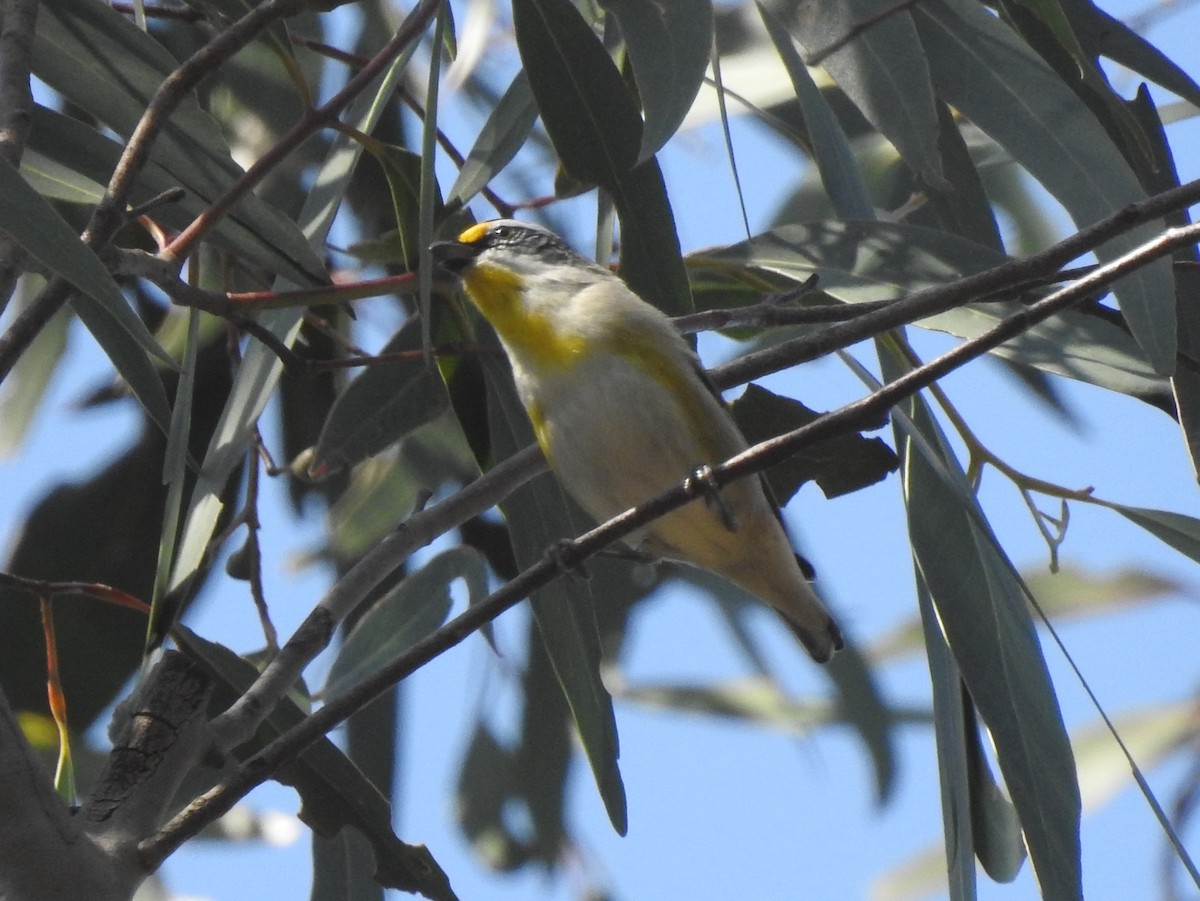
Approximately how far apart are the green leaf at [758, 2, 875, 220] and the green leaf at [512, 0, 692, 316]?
0.92ft

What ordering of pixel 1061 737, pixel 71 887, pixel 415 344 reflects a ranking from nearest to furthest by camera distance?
pixel 71 887 < pixel 1061 737 < pixel 415 344

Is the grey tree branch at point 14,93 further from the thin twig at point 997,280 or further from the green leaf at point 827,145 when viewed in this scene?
the green leaf at point 827,145

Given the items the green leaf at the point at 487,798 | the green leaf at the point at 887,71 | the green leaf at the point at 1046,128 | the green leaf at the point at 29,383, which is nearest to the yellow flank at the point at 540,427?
the green leaf at the point at 887,71

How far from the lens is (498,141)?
7.63 feet

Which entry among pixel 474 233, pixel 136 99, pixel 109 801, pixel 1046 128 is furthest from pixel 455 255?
pixel 109 801

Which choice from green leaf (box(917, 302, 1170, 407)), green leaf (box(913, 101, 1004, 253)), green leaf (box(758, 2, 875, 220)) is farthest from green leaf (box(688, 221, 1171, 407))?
green leaf (box(913, 101, 1004, 253))

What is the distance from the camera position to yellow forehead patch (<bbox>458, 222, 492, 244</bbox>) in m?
2.88

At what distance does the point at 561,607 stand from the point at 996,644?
2.13ft

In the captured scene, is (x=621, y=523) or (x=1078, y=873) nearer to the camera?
(x=621, y=523)

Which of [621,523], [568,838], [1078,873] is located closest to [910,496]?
[1078,873]

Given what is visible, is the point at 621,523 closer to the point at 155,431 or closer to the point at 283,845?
the point at 283,845

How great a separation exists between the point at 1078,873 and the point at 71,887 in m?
1.28

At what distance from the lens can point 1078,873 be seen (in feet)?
6.54

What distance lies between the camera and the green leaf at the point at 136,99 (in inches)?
85.0
